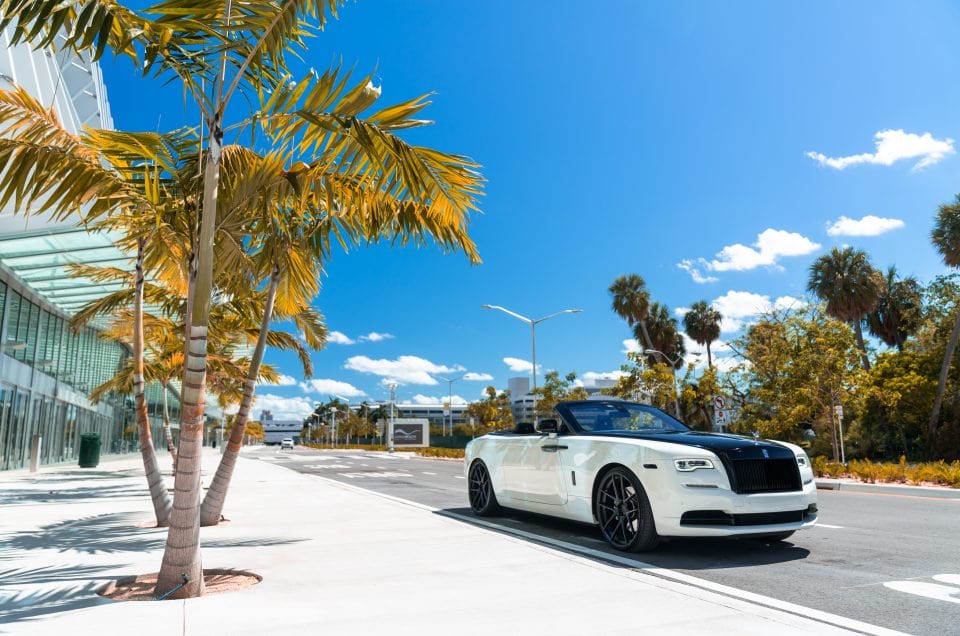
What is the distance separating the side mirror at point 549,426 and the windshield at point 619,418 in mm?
244

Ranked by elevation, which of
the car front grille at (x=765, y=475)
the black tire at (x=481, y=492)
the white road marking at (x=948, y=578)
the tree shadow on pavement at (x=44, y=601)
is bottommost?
the tree shadow on pavement at (x=44, y=601)

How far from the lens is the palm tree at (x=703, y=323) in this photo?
59000 millimetres

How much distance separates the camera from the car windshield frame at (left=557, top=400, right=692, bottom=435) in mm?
7887

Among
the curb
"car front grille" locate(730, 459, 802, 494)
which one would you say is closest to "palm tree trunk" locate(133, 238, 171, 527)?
"car front grille" locate(730, 459, 802, 494)

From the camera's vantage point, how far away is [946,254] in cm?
3195

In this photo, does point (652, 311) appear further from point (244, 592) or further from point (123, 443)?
point (244, 592)

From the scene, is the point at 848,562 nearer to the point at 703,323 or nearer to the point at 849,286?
the point at 849,286

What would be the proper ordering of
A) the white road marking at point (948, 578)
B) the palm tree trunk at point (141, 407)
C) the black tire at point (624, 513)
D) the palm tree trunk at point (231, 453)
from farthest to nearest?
the palm tree trunk at point (231, 453), the palm tree trunk at point (141, 407), the black tire at point (624, 513), the white road marking at point (948, 578)

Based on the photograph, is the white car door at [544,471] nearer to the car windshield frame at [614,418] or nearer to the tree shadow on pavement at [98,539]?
the car windshield frame at [614,418]

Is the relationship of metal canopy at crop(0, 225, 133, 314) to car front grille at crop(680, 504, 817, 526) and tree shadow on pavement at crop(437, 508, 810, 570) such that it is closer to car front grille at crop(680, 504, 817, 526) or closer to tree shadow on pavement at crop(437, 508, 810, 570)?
tree shadow on pavement at crop(437, 508, 810, 570)

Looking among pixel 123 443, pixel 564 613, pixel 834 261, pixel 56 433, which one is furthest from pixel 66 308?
pixel 834 261

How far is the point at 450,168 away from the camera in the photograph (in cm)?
612

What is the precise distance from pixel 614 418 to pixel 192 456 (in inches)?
189

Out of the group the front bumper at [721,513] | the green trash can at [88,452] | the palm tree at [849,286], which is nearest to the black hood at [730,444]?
the front bumper at [721,513]
